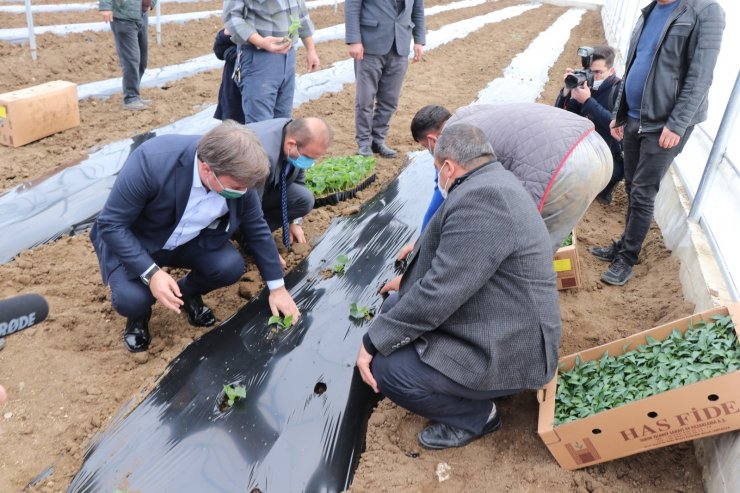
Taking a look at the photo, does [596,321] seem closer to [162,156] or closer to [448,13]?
[162,156]

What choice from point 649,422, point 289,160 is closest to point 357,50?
point 289,160

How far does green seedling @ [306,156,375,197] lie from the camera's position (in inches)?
173

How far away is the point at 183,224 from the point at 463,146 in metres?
1.45

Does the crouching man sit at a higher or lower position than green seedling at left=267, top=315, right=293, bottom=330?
higher

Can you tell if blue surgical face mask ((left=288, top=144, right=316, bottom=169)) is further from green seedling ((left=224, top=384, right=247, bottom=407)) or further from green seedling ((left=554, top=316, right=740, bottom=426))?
green seedling ((left=554, top=316, right=740, bottom=426))

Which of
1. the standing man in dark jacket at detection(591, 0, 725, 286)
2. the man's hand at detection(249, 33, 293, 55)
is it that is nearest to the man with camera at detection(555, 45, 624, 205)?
the standing man in dark jacket at detection(591, 0, 725, 286)

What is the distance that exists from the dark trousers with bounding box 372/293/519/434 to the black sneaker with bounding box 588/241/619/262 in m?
2.06

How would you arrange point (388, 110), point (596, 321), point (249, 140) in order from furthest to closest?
point (388, 110)
point (596, 321)
point (249, 140)

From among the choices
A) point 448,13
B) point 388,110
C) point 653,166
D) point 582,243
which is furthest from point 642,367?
point 448,13

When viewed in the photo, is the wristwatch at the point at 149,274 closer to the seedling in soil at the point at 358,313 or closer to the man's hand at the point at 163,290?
the man's hand at the point at 163,290

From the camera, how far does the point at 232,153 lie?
2.36m

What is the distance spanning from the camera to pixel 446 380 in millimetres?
2205

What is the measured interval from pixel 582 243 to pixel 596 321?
3.87ft

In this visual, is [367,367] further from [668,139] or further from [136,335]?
[668,139]
